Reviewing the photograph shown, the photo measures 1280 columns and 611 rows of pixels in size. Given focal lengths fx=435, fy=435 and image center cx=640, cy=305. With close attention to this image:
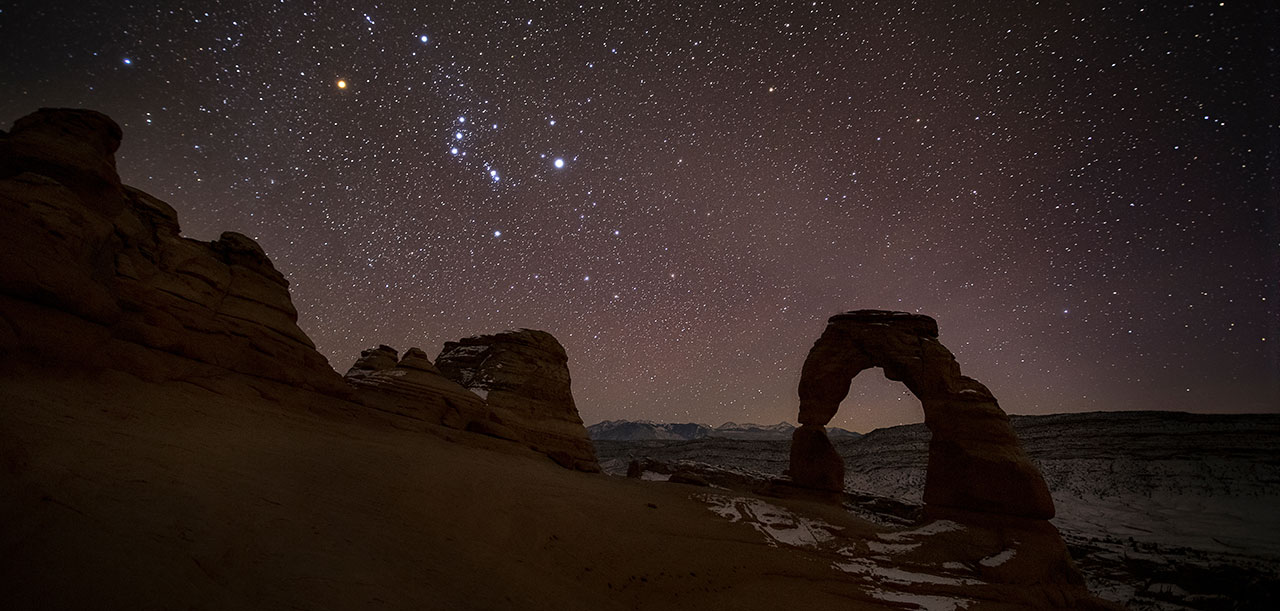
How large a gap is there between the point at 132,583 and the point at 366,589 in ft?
5.44

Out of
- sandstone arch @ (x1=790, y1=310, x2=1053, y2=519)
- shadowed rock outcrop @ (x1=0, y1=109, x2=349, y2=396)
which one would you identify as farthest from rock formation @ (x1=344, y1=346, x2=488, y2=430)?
sandstone arch @ (x1=790, y1=310, x2=1053, y2=519)

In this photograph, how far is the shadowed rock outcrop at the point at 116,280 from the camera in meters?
7.13

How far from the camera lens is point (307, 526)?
4980 mm

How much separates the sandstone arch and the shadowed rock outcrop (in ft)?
56.9

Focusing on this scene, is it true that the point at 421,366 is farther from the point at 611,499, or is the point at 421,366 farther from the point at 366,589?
the point at 366,589

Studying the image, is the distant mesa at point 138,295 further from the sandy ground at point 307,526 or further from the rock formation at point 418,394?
the sandy ground at point 307,526

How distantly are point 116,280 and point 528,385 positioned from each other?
12.4m

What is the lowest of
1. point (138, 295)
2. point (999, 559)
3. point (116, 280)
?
point (999, 559)

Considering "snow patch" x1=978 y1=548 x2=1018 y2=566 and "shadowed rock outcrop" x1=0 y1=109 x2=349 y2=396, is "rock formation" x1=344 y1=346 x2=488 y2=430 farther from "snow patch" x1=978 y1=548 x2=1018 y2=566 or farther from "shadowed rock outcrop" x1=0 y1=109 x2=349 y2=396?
"snow patch" x1=978 y1=548 x2=1018 y2=566

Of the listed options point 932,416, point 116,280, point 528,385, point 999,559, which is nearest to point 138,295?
point 116,280

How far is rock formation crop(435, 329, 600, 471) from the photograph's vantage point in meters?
17.3

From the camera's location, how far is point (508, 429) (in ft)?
51.2

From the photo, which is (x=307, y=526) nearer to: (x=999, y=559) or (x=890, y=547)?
(x=890, y=547)

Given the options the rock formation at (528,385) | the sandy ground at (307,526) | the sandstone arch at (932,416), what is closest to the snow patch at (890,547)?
the sandy ground at (307,526)
